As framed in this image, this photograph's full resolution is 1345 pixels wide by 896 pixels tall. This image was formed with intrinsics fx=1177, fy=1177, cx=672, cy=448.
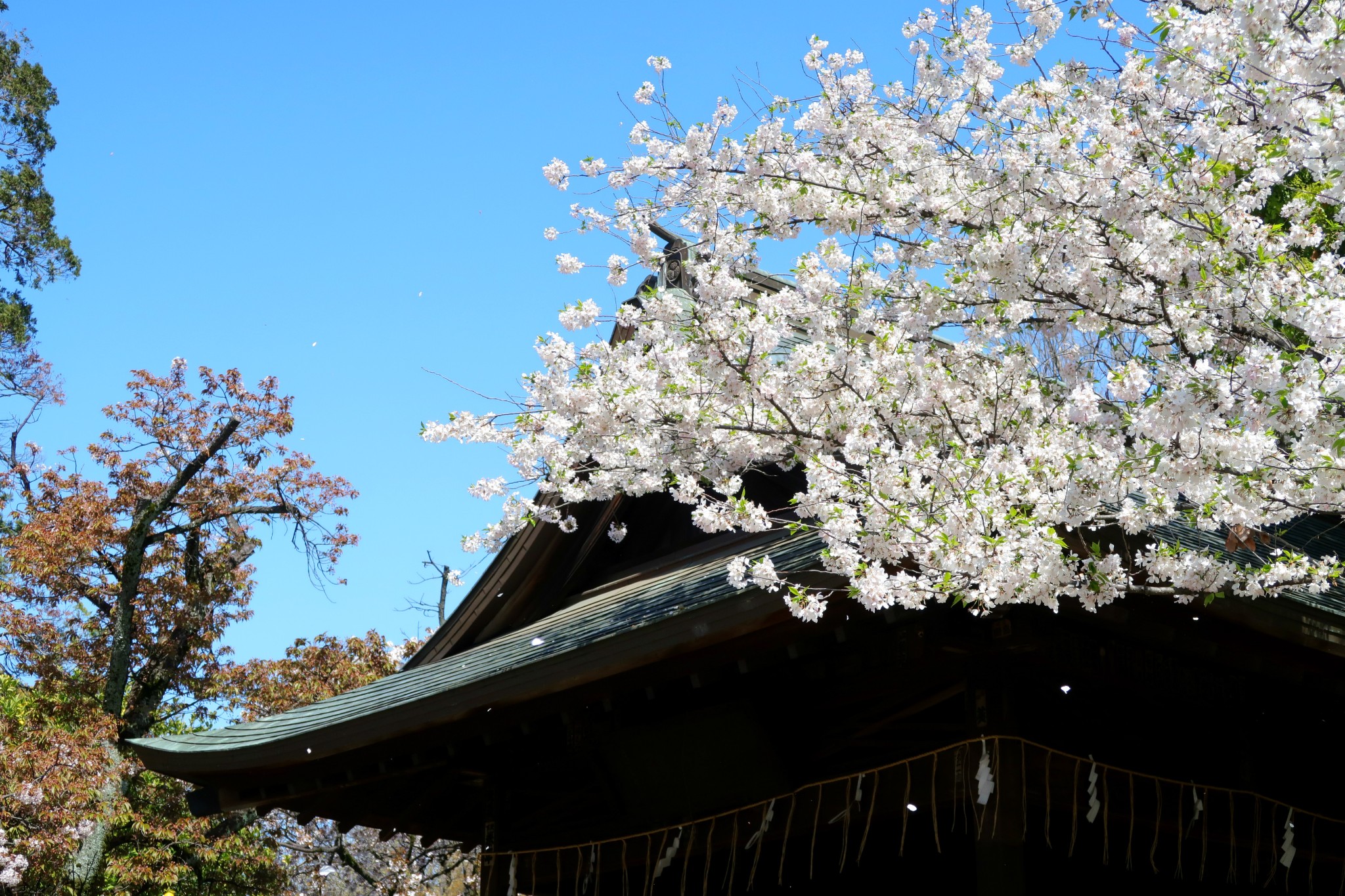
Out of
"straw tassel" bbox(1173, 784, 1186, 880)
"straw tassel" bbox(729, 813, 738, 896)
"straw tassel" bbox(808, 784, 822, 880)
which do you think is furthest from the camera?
"straw tassel" bbox(729, 813, 738, 896)

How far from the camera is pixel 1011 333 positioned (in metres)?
5.20

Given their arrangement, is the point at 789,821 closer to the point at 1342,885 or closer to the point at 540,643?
the point at 540,643

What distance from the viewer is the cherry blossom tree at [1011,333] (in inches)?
158

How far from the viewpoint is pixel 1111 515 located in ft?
14.9

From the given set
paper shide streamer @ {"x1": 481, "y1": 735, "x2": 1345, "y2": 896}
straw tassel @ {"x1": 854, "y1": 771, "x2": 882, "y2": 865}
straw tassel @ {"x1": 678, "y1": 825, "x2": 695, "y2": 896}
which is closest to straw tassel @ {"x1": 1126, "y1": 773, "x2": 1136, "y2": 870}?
paper shide streamer @ {"x1": 481, "y1": 735, "x2": 1345, "y2": 896}

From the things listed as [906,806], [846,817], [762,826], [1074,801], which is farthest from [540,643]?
[1074,801]

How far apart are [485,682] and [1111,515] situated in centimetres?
293

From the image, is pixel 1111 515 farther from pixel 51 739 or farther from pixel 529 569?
pixel 51 739

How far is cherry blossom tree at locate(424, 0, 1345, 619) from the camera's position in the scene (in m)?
4.02

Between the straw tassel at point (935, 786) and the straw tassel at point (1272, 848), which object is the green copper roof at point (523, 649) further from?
the straw tassel at point (1272, 848)

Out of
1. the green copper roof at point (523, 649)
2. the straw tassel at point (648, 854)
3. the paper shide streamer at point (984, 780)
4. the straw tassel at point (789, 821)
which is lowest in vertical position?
the straw tassel at point (648, 854)

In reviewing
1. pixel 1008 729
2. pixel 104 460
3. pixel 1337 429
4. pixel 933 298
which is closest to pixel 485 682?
pixel 1008 729

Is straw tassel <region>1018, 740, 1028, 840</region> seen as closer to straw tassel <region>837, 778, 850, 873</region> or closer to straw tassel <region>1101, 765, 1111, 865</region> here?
straw tassel <region>1101, 765, 1111, 865</region>

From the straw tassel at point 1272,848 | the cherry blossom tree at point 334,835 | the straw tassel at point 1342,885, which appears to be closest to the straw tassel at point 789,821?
the straw tassel at point 1272,848
